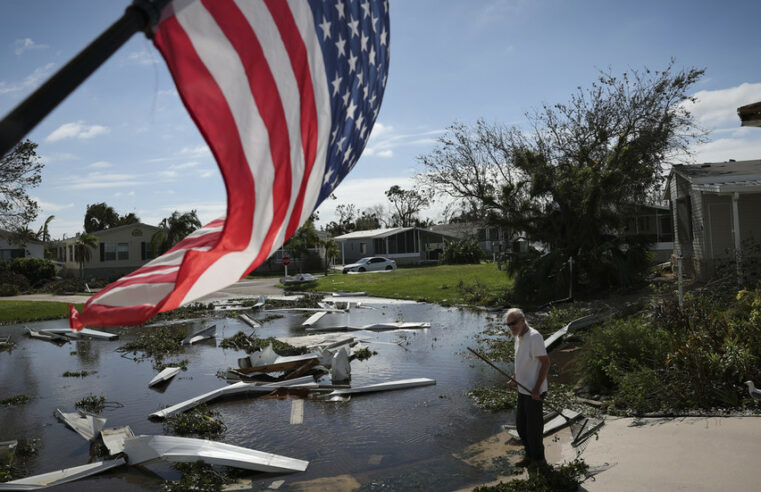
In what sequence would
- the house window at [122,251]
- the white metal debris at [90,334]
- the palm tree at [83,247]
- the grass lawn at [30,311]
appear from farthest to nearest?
the house window at [122,251]
the palm tree at [83,247]
the grass lawn at [30,311]
the white metal debris at [90,334]

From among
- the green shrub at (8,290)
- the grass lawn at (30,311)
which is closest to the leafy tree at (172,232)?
the green shrub at (8,290)

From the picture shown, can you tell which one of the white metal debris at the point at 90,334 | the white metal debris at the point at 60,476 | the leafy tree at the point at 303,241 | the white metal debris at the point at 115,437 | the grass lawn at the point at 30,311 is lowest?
the white metal debris at the point at 60,476

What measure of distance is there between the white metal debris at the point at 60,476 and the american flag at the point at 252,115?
460cm

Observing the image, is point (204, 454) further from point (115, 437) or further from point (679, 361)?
point (679, 361)

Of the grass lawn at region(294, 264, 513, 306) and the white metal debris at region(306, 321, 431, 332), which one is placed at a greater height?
the grass lawn at region(294, 264, 513, 306)

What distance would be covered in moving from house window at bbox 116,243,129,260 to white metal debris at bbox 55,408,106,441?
44.9 m

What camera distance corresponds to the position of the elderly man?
21.2 feet

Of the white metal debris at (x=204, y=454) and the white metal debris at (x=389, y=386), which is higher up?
the white metal debris at (x=204, y=454)

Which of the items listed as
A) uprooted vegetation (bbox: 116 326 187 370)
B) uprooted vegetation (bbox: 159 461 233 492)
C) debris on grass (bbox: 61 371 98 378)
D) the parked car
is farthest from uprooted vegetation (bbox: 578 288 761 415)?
the parked car

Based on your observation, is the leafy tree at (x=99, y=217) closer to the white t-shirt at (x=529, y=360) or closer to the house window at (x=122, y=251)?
the house window at (x=122, y=251)

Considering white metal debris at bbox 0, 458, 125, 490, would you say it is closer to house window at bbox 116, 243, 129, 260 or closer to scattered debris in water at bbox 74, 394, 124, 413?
scattered debris in water at bbox 74, 394, 124, 413

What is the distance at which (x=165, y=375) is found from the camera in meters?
12.3

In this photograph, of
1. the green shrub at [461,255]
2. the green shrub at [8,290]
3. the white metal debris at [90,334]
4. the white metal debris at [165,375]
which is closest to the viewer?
the white metal debris at [165,375]

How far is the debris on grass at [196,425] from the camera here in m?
8.52
